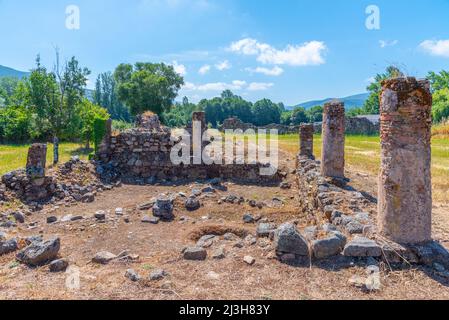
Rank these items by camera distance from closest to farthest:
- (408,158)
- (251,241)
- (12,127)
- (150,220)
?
(408,158), (251,241), (150,220), (12,127)

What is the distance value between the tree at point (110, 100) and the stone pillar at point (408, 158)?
77.2m

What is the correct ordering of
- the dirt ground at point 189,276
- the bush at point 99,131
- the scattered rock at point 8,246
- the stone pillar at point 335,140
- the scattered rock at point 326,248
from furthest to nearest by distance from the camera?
the bush at point 99,131
the stone pillar at point 335,140
the scattered rock at point 8,246
the scattered rock at point 326,248
the dirt ground at point 189,276

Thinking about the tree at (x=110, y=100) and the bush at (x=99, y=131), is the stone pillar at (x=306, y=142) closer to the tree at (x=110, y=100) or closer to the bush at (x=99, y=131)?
the bush at (x=99, y=131)

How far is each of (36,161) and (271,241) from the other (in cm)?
→ 846

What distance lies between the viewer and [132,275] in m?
4.48

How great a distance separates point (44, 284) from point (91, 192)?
700cm

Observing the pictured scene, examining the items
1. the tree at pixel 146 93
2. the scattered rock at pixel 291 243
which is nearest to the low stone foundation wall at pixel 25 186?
the scattered rock at pixel 291 243

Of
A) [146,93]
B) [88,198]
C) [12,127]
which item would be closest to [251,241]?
[88,198]

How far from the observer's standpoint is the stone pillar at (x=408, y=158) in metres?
4.57

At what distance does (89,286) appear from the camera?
4344 millimetres

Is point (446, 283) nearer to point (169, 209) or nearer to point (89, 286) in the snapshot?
point (89, 286)

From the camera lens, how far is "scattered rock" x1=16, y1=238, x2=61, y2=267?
17.0 feet

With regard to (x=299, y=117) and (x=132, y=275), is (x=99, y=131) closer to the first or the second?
(x=132, y=275)
